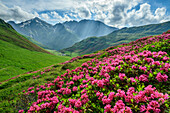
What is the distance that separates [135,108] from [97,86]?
2277mm

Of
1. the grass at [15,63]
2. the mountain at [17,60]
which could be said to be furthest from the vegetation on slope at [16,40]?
the grass at [15,63]

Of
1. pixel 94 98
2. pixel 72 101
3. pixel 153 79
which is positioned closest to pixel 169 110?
pixel 153 79

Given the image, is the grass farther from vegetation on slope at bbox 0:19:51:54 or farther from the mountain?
vegetation on slope at bbox 0:19:51:54

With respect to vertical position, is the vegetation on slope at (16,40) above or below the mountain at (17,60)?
above

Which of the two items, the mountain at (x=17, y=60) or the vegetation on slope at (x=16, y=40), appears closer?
Result: the mountain at (x=17, y=60)

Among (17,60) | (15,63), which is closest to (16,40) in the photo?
(17,60)

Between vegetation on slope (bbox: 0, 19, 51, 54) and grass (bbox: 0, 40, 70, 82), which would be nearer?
grass (bbox: 0, 40, 70, 82)

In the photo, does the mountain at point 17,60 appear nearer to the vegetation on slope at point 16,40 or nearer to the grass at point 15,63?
the grass at point 15,63

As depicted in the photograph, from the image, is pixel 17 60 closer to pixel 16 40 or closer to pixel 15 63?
pixel 15 63

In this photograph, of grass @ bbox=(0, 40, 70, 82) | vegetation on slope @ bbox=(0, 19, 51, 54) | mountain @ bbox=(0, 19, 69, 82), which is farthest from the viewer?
vegetation on slope @ bbox=(0, 19, 51, 54)

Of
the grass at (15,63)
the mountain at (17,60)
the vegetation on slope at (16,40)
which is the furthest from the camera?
the vegetation on slope at (16,40)

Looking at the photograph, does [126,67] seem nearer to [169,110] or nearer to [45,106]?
[169,110]

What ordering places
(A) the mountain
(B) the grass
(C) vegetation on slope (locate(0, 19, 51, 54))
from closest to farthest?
(B) the grass
(A) the mountain
(C) vegetation on slope (locate(0, 19, 51, 54))

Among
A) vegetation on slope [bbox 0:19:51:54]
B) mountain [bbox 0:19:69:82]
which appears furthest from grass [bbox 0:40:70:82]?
vegetation on slope [bbox 0:19:51:54]
